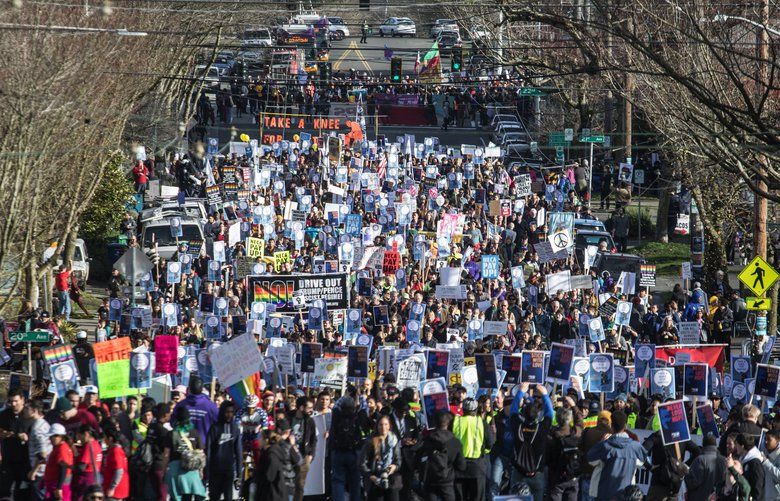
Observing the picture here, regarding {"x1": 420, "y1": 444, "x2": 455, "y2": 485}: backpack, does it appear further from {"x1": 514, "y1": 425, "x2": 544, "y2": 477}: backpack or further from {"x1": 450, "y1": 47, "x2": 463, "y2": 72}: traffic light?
{"x1": 450, "y1": 47, "x2": 463, "y2": 72}: traffic light

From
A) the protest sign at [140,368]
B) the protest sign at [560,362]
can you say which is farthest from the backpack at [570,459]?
the protest sign at [140,368]

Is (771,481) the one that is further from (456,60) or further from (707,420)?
(456,60)

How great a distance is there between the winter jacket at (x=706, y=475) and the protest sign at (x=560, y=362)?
15.4ft

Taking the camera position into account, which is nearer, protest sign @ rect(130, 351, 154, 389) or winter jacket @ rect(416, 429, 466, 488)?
winter jacket @ rect(416, 429, 466, 488)

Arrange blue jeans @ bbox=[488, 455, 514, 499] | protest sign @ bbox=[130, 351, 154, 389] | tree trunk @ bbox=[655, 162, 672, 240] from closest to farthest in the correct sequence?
blue jeans @ bbox=[488, 455, 514, 499] < protest sign @ bbox=[130, 351, 154, 389] < tree trunk @ bbox=[655, 162, 672, 240]

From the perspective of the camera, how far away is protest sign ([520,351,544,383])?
17.9 m

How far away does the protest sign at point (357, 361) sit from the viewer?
18.2m

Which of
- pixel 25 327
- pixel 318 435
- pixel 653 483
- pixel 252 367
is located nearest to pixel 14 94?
pixel 25 327

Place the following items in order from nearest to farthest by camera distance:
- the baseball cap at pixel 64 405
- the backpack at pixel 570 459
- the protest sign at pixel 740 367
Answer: the backpack at pixel 570 459 < the baseball cap at pixel 64 405 < the protest sign at pixel 740 367

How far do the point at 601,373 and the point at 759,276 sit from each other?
22.0ft

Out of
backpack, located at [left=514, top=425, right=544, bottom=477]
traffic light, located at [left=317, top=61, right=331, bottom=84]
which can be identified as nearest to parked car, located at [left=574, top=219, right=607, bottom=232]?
backpack, located at [left=514, top=425, right=544, bottom=477]

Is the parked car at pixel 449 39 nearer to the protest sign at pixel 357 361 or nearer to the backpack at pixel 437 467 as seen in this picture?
the protest sign at pixel 357 361

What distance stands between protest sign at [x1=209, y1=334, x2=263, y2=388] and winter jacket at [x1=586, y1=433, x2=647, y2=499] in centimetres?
420

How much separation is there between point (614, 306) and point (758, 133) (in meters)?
9.27
